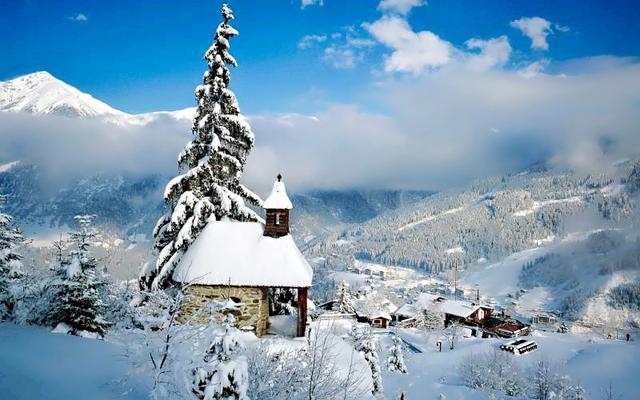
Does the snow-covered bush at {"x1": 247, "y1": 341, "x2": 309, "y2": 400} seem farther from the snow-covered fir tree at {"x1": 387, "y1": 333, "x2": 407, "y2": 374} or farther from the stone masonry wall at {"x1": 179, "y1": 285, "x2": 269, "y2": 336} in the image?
the snow-covered fir tree at {"x1": 387, "y1": 333, "x2": 407, "y2": 374}

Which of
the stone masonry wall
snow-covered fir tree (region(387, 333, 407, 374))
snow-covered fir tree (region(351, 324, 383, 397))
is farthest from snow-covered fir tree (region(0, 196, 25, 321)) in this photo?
snow-covered fir tree (region(387, 333, 407, 374))

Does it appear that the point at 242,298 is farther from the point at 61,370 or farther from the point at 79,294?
the point at 61,370

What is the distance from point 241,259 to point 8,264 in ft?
34.0

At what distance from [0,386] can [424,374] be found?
42.7 metres

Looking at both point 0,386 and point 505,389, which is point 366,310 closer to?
point 505,389

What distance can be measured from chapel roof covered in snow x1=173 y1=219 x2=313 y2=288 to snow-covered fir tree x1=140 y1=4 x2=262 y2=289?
1124mm

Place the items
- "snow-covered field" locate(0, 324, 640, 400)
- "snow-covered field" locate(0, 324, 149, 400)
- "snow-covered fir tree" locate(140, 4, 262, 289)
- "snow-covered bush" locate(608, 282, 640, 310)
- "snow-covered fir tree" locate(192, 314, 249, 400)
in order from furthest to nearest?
"snow-covered bush" locate(608, 282, 640, 310) < "snow-covered fir tree" locate(140, 4, 262, 289) < "snow-covered field" locate(0, 324, 640, 400) < "snow-covered field" locate(0, 324, 149, 400) < "snow-covered fir tree" locate(192, 314, 249, 400)

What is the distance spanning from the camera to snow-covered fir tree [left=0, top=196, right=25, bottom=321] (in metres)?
16.5

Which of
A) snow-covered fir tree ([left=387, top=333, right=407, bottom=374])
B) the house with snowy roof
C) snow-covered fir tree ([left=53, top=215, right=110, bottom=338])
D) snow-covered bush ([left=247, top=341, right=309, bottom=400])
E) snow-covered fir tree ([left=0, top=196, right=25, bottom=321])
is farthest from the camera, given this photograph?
snow-covered fir tree ([left=387, top=333, right=407, bottom=374])

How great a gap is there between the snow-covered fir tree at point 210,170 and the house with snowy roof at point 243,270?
1.12 metres

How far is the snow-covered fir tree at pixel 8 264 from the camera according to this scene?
1648cm

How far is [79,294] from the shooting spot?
17062 millimetres

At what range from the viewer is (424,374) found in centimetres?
4369

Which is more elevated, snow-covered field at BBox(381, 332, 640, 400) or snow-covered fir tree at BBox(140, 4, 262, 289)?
snow-covered fir tree at BBox(140, 4, 262, 289)
